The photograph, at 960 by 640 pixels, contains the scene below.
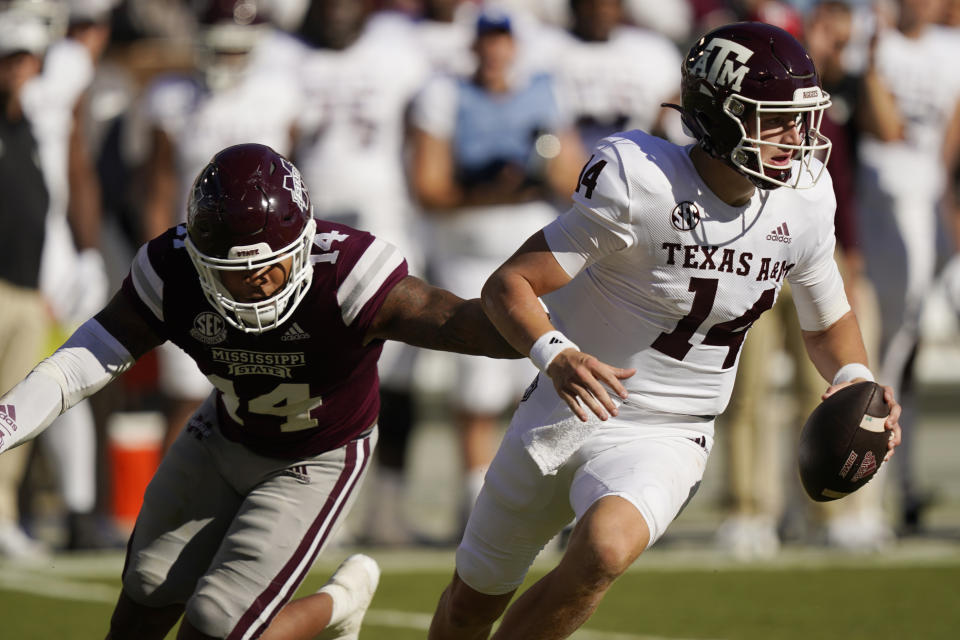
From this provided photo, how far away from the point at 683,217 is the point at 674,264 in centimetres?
13

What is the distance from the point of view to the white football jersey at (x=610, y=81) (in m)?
7.70

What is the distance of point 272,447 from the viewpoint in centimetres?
447

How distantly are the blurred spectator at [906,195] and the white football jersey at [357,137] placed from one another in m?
2.25

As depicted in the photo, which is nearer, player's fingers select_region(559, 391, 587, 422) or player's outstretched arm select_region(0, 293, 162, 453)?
player's fingers select_region(559, 391, 587, 422)

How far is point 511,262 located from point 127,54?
25.0 feet

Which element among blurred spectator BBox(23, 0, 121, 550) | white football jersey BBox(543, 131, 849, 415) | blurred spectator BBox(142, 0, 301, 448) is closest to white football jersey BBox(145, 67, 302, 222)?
blurred spectator BBox(142, 0, 301, 448)

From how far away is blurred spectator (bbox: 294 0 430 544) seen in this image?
299 inches

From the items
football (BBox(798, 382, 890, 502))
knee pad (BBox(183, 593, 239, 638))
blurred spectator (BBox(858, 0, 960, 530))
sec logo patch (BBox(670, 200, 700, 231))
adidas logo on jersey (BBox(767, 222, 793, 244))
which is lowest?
blurred spectator (BBox(858, 0, 960, 530))

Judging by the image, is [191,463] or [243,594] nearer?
[243,594]

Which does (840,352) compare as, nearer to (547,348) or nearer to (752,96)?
(752,96)

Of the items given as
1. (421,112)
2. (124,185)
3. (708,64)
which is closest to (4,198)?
(124,185)

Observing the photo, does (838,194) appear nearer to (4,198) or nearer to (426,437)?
(4,198)

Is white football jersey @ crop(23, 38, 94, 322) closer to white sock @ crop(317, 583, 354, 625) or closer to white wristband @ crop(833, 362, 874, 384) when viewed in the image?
white sock @ crop(317, 583, 354, 625)

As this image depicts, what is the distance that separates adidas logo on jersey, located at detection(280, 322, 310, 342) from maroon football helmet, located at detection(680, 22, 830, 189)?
117 centimetres
